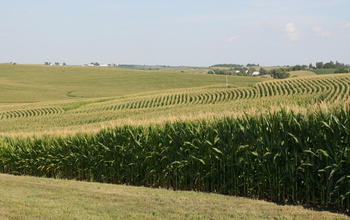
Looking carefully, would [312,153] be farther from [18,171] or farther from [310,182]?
[18,171]

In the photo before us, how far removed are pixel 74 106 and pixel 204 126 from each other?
60.4 meters

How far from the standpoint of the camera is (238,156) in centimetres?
1115

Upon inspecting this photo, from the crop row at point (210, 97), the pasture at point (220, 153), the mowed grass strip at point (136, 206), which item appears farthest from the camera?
the crop row at point (210, 97)

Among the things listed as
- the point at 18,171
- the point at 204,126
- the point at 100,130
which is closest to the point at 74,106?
the point at 18,171

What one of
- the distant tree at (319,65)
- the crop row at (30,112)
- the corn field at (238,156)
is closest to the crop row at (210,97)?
the crop row at (30,112)

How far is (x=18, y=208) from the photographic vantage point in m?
8.95

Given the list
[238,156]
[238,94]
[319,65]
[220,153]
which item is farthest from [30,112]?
[319,65]

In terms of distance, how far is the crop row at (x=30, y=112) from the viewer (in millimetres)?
62438

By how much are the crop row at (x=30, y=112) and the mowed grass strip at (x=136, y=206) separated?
53927 millimetres

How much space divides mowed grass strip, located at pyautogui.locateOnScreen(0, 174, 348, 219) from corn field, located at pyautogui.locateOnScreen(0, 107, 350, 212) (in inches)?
36.5

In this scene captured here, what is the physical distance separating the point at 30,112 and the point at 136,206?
59.0 meters

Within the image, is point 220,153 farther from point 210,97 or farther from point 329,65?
point 329,65

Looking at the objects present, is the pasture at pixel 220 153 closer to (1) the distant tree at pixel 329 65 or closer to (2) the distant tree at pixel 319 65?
(1) the distant tree at pixel 329 65

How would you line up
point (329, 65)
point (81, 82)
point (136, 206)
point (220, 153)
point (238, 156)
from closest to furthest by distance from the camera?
point (136, 206) < point (238, 156) < point (220, 153) < point (81, 82) < point (329, 65)
